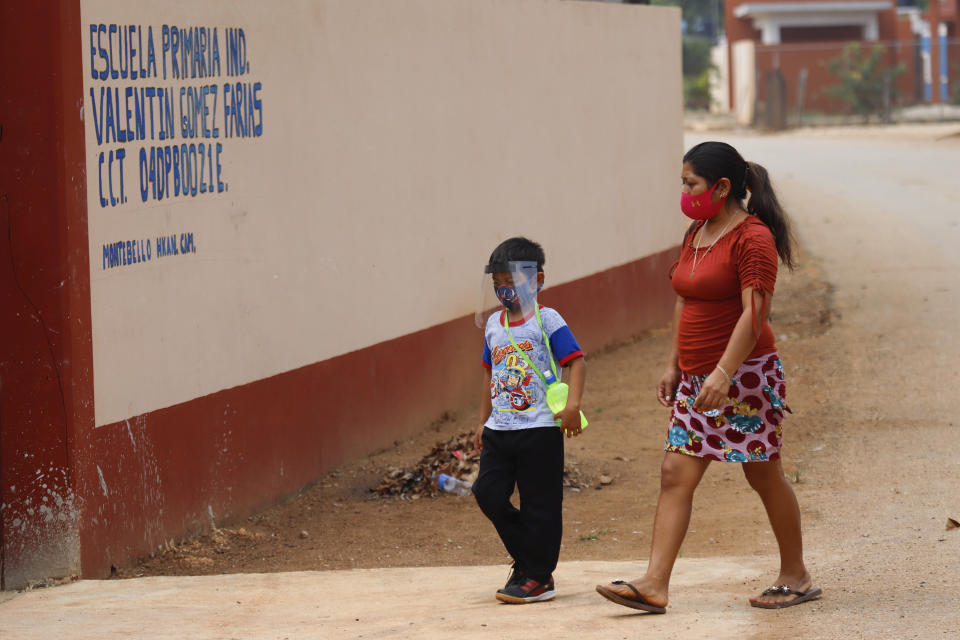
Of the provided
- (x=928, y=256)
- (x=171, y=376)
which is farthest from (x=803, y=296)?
(x=171, y=376)

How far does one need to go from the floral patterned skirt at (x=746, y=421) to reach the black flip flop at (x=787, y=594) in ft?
1.60

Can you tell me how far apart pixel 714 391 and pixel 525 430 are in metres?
0.84

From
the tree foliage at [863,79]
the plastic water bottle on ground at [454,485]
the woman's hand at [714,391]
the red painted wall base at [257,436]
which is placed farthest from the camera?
the tree foliage at [863,79]

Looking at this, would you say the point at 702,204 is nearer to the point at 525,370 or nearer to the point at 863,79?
the point at 525,370

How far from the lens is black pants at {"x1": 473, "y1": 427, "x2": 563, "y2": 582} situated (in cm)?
499

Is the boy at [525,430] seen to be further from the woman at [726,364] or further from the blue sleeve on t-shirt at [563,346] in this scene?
the woman at [726,364]

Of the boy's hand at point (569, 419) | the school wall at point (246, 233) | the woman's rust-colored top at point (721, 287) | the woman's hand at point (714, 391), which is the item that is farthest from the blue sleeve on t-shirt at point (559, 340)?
the school wall at point (246, 233)

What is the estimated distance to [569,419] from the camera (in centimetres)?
490

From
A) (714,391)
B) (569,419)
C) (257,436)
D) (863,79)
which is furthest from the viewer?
(863,79)

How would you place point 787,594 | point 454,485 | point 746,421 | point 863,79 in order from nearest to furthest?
point 746,421, point 787,594, point 454,485, point 863,79

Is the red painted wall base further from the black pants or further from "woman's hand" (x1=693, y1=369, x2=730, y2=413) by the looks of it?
"woman's hand" (x1=693, y1=369, x2=730, y2=413)

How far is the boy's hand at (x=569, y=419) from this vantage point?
16.0ft

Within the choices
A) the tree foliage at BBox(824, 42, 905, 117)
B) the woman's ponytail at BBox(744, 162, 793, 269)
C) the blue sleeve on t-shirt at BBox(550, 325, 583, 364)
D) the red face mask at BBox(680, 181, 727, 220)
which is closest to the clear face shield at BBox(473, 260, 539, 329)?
the blue sleeve on t-shirt at BBox(550, 325, 583, 364)

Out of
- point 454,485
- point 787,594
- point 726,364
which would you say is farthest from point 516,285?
point 454,485
